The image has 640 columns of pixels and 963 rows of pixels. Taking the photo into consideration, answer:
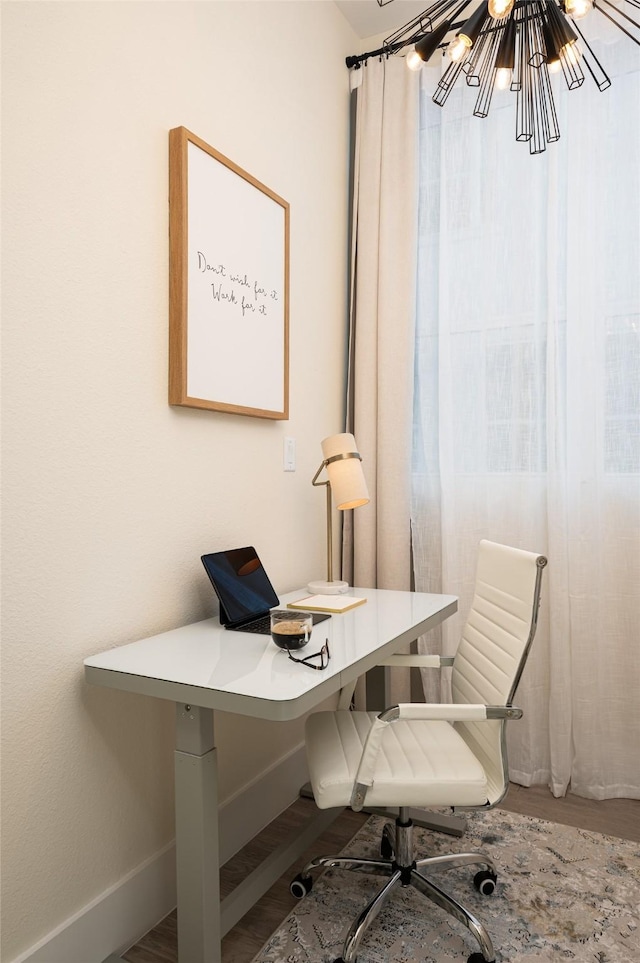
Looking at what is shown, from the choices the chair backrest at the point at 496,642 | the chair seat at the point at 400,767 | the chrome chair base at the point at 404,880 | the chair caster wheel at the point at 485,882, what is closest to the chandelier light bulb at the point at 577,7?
the chair backrest at the point at 496,642

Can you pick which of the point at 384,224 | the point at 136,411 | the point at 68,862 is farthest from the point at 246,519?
the point at 384,224

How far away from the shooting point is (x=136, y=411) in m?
1.59

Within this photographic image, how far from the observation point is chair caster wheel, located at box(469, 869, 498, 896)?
1708mm

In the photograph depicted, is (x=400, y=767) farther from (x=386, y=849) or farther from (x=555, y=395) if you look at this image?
(x=555, y=395)

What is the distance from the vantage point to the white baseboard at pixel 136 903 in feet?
4.53

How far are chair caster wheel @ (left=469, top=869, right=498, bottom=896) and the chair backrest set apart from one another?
0.36 metres

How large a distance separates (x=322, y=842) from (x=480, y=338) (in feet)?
6.19

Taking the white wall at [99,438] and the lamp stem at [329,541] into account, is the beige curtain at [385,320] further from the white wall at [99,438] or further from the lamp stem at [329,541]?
the white wall at [99,438]

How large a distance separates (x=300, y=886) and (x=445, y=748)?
21.5 inches

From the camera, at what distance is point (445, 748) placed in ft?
5.31

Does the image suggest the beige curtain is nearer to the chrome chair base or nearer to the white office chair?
the white office chair

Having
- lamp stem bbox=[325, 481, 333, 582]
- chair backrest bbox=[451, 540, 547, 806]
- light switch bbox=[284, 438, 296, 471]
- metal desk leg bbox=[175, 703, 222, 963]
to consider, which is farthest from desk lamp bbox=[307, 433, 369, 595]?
metal desk leg bbox=[175, 703, 222, 963]

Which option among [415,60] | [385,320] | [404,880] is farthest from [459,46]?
[404,880]

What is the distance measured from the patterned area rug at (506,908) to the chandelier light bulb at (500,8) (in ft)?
6.68
